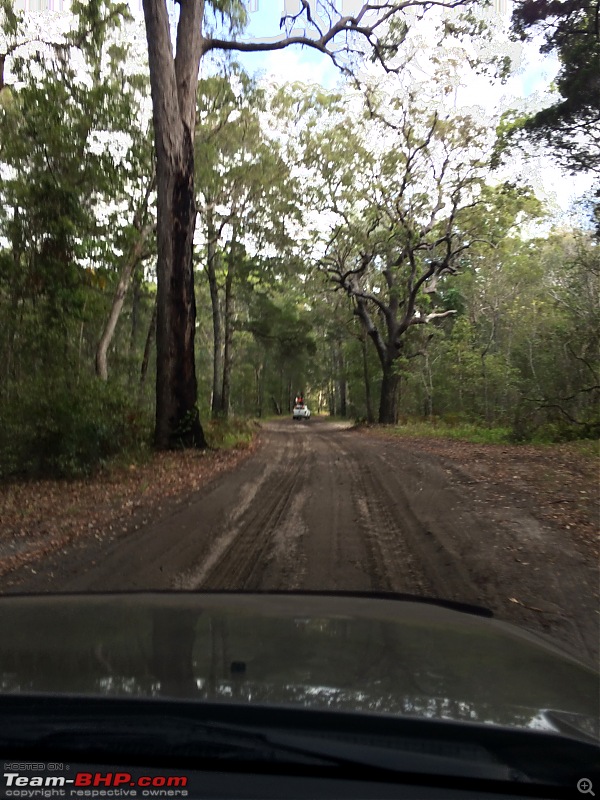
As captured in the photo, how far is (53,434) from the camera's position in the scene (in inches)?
556

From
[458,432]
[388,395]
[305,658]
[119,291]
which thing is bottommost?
[458,432]

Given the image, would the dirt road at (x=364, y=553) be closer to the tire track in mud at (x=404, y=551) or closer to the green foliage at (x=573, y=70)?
the tire track in mud at (x=404, y=551)

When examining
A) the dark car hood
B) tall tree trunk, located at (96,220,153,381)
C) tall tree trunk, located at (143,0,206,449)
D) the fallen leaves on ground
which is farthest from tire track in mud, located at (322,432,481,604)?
tall tree trunk, located at (96,220,153,381)

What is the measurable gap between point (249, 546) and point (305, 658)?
473 cm

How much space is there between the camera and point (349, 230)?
101ft

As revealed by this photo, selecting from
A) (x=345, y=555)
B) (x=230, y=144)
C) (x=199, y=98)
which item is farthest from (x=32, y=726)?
(x=230, y=144)

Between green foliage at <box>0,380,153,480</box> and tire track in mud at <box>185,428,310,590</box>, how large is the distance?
4.46m

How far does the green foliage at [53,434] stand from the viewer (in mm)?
13922

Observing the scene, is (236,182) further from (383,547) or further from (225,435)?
(383,547)

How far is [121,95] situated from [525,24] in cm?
1086

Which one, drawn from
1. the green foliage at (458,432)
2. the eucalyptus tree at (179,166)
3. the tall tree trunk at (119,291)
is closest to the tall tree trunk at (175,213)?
the eucalyptus tree at (179,166)

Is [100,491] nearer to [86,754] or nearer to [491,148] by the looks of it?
[86,754]

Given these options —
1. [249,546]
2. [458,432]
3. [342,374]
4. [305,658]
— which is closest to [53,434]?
[249,546]

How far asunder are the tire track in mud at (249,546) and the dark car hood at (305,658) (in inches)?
80.9
